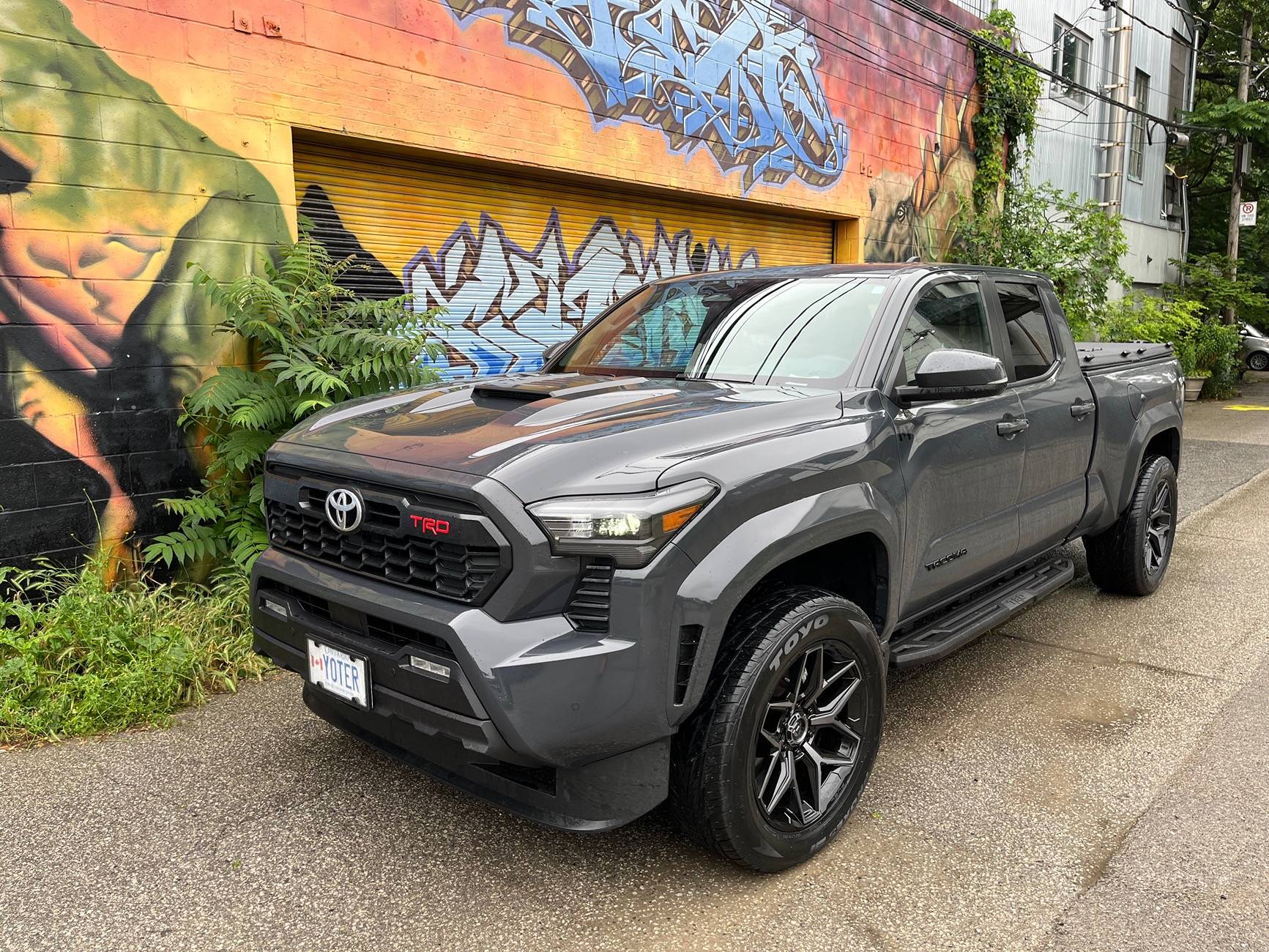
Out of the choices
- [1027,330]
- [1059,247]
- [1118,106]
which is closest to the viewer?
[1027,330]

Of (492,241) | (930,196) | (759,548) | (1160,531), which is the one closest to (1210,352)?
(930,196)

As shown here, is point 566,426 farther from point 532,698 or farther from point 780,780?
point 780,780

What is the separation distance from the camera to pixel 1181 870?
2.88 m

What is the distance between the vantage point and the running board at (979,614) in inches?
140

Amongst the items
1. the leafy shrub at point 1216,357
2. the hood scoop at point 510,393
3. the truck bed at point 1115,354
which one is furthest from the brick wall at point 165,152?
the leafy shrub at point 1216,357

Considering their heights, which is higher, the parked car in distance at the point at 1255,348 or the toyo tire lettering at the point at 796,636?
the parked car in distance at the point at 1255,348

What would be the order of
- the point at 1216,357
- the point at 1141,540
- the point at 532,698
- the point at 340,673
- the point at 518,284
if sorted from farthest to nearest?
the point at 1216,357, the point at 518,284, the point at 1141,540, the point at 340,673, the point at 532,698

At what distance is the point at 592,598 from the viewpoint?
96.8 inches

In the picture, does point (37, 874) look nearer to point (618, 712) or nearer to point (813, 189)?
point (618, 712)

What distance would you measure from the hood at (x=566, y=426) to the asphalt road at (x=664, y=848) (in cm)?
122

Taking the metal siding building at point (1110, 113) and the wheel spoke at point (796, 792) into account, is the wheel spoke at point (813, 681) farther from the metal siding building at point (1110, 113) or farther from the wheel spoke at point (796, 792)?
the metal siding building at point (1110, 113)

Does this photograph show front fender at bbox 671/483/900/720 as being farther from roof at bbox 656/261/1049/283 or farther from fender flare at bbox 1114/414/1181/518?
fender flare at bbox 1114/414/1181/518

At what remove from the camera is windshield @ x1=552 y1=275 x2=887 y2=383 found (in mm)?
3576

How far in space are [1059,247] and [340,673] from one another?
1341 cm
